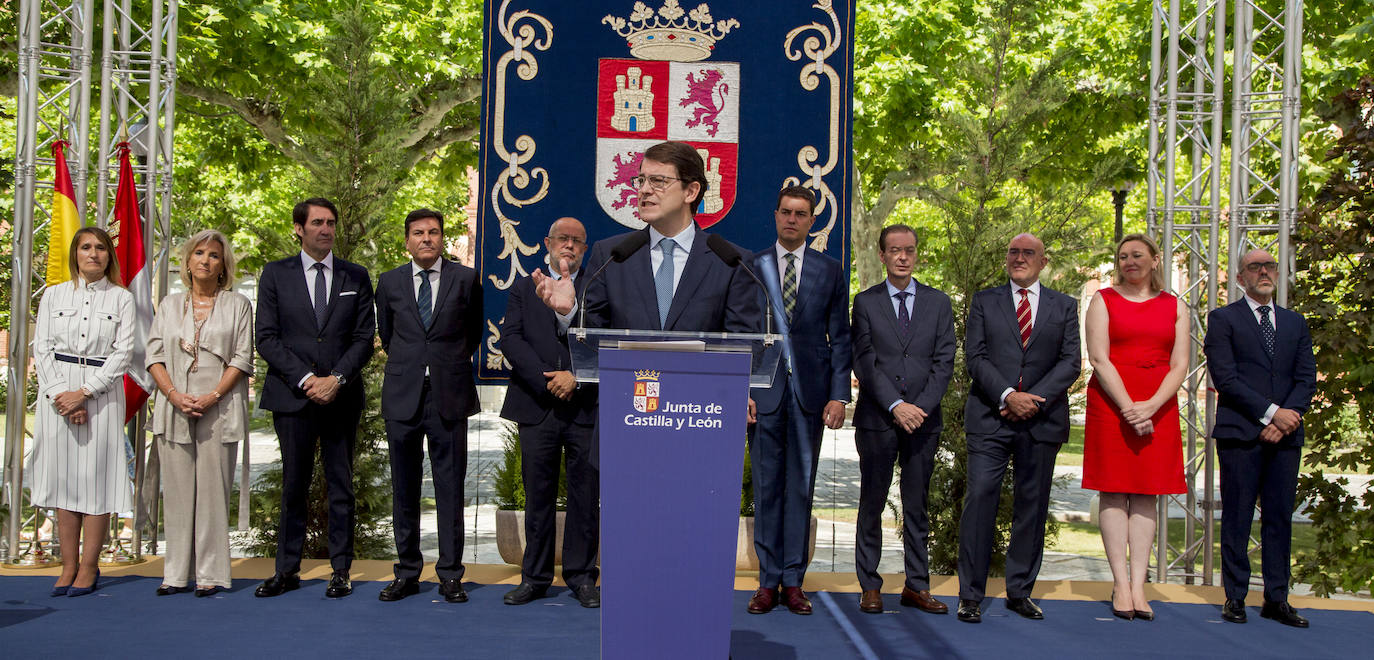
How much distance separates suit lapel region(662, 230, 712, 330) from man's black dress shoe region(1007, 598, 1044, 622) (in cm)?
261

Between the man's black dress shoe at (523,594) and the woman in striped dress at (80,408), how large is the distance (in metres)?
1.76

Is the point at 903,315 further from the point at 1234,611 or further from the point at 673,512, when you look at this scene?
the point at 673,512

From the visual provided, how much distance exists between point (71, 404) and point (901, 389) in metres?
3.61

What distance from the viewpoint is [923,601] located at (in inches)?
204

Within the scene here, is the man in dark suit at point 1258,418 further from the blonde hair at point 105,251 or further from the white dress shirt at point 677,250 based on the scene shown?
the blonde hair at point 105,251

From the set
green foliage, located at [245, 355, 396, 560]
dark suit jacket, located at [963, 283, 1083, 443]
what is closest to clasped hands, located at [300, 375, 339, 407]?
green foliage, located at [245, 355, 396, 560]

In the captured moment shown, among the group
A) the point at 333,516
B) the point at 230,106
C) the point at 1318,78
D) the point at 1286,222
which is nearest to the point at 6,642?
the point at 333,516

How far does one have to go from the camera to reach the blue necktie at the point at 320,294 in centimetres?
528

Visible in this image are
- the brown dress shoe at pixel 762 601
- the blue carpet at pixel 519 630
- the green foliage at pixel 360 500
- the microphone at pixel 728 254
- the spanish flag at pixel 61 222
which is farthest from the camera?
the green foliage at pixel 360 500

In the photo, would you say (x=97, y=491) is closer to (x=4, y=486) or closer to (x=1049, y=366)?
(x=4, y=486)

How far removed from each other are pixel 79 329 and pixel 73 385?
25 centimetres

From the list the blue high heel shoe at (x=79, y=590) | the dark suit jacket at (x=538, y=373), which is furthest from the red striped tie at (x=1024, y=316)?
the blue high heel shoe at (x=79, y=590)

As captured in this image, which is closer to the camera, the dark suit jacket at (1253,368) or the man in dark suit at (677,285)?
the man in dark suit at (677,285)

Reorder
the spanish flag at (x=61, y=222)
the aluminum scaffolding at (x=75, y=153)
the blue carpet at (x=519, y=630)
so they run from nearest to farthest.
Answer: the blue carpet at (x=519, y=630)
the spanish flag at (x=61, y=222)
the aluminum scaffolding at (x=75, y=153)
